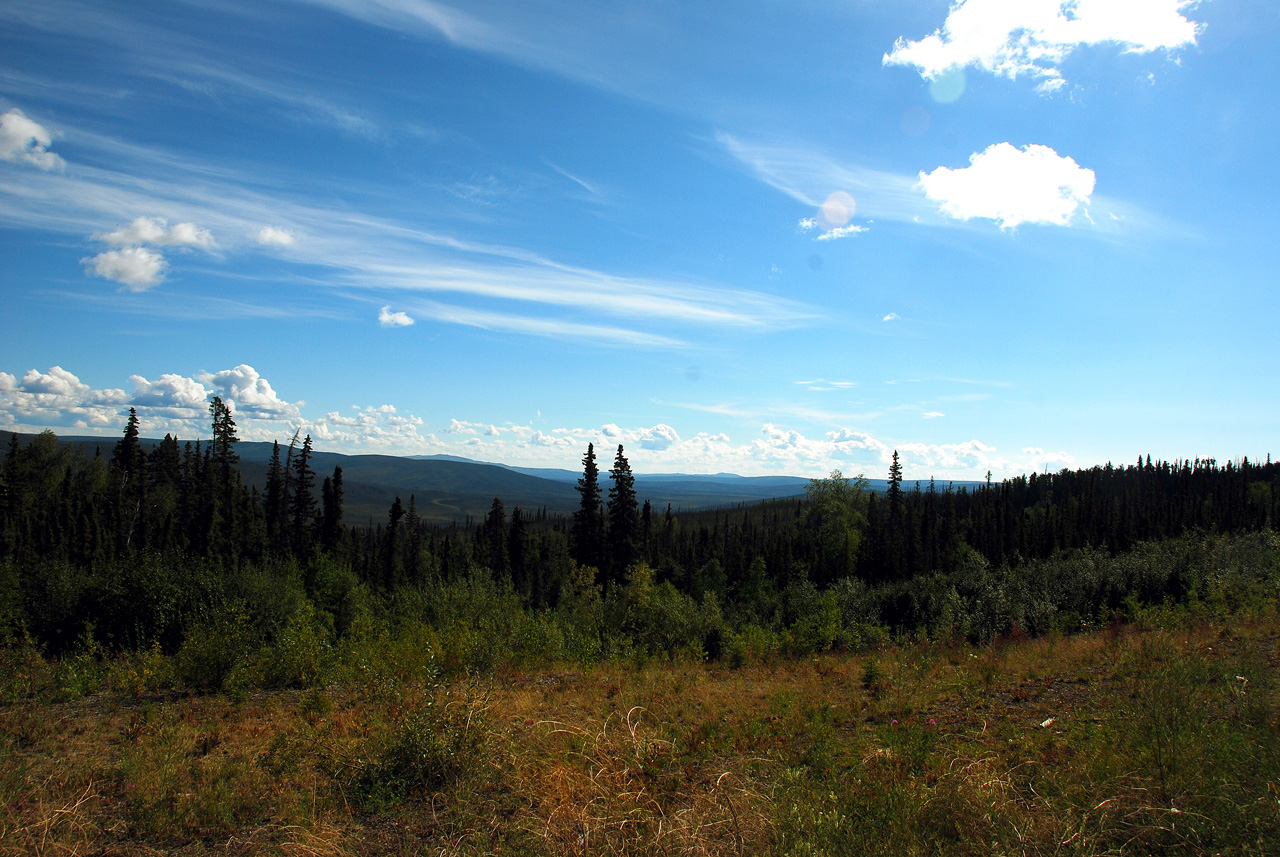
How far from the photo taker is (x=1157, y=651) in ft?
38.5

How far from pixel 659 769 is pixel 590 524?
4123 centimetres

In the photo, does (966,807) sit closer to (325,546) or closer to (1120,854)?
(1120,854)

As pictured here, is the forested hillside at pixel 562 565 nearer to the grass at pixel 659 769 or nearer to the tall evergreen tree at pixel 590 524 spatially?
the tall evergreen tree at pixel 590 524

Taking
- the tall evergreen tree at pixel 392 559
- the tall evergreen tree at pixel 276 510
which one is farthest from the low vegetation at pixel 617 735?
the tall evergreen tree at pixel 392 559

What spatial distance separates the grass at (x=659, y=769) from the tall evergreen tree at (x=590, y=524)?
37.0 metres

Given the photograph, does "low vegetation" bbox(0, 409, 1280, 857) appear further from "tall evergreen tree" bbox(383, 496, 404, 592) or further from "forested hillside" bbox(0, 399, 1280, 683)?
"tall evergreen tree" bbox(383, 496, 404, 592)

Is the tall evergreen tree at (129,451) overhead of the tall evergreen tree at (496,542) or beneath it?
overhead

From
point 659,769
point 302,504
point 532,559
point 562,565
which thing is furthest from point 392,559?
point 659,769

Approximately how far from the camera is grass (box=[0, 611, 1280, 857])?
5.38m

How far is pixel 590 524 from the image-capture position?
48.4 meters

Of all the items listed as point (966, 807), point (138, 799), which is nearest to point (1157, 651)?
point (966, 807)

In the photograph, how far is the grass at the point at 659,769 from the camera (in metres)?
5.38

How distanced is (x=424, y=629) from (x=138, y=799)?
7.90 metres

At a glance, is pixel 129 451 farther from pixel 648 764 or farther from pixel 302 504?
pixel 648 764
